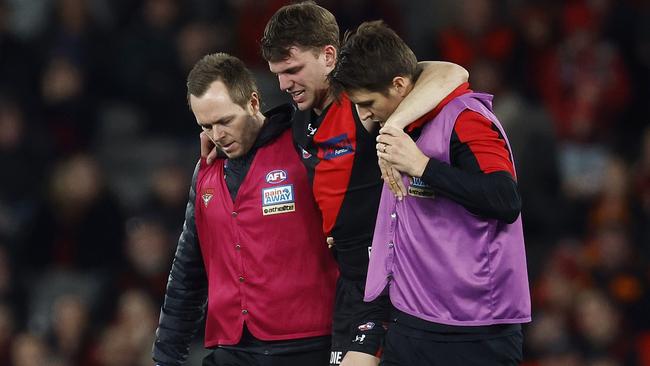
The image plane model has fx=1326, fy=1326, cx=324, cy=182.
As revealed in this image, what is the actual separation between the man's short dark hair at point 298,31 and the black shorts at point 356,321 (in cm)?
89

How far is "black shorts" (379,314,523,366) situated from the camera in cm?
445

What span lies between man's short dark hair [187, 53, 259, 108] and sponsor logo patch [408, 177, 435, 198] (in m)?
0.91

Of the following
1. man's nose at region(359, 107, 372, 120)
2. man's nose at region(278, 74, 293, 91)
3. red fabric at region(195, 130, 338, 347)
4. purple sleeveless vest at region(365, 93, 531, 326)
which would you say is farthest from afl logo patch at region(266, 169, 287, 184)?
purple sleeveless vest at region(365, 93, 531, 326)

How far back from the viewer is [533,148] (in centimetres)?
952

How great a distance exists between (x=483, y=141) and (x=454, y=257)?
0.40m

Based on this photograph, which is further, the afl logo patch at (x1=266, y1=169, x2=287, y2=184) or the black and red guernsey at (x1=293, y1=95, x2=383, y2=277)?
the afl logo patch at (x1=266, y1=169, x2=287, y2=184)

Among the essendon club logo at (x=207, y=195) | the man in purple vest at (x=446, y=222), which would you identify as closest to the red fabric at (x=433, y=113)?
the man in purple vest at (x=446, y=222)

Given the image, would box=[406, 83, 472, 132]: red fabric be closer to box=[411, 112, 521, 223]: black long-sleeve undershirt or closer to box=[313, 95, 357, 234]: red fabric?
box=[411, 112, 521, 223]: black long-sleeve undershirt

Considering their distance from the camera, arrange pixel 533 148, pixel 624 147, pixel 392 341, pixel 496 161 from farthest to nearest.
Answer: pixel 624 147, pixel 533 148, pixel 392 341, pixel 496 161

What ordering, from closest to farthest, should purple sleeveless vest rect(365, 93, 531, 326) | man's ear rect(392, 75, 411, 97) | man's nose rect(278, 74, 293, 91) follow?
purple sleeveless vest rect(365, 93, 531, 326) < man's ear rect(392, 75, 411, 97) < man's nose rect(278, 74, 293, 91)

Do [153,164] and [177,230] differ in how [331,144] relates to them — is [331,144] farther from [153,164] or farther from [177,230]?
[153,164]

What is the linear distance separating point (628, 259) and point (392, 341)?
4.78 metres

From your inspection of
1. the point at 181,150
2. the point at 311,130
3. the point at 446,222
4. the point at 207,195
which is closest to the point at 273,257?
the point at 207,195

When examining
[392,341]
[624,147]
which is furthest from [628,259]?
[392,341]
